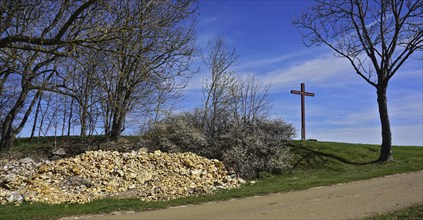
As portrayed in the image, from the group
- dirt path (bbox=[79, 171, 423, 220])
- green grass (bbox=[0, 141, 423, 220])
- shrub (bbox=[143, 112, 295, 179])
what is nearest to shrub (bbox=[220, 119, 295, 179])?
shrub (bbox=[143, 112, 295, 179])

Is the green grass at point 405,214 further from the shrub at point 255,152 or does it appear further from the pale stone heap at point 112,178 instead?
the shrub at point 255,152

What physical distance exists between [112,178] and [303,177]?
24.8 ft

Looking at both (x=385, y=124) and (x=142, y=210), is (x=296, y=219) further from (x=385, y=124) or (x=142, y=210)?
(x=385, y=124)

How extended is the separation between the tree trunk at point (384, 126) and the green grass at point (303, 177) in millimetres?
634

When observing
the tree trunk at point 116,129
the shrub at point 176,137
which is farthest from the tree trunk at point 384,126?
the tree trunk at point 116,129

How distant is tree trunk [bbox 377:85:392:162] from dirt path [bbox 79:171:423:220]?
326 inches

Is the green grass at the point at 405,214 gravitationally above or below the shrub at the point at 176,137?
below

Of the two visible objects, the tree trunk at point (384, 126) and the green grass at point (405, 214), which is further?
the tree trunk at point (384, 126)

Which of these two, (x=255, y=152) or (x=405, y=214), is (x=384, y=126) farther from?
(x=405, y=214)

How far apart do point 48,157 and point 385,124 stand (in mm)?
17675

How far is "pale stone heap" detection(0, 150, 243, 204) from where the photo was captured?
1220cm

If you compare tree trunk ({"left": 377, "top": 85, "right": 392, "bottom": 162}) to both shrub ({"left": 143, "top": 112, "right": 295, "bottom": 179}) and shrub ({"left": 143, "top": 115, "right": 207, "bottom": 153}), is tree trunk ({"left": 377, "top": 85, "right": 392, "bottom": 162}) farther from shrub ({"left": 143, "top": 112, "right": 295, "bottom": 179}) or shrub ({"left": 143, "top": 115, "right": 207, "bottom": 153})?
shrub ({"left": 143, "top": 115, "right": 207, "bottom": 153})

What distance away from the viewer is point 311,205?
371 inches

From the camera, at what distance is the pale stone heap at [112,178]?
12195 mm
